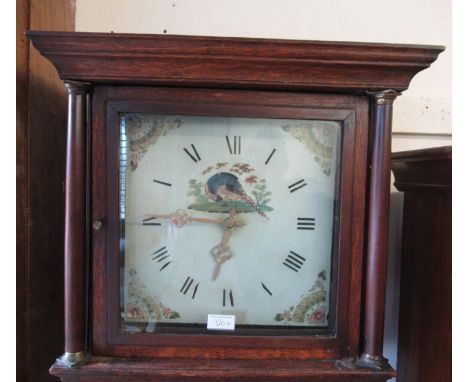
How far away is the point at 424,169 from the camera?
2.20 feet

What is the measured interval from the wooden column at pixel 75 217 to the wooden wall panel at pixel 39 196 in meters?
0.15

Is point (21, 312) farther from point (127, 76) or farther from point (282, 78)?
point (282, 78)

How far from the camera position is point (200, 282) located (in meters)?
0.59

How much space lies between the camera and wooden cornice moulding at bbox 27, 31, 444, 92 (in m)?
0.50

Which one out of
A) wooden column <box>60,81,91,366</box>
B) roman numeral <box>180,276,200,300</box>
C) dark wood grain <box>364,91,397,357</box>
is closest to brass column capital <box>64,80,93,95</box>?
wooden column <box>60,81,91,366</box>

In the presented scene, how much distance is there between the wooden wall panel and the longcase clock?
6.1 inches

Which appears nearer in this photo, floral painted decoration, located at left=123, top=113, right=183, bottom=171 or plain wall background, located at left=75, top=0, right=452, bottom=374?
floral painted decoration, located at left=123, top=113, right=183, bottom=171

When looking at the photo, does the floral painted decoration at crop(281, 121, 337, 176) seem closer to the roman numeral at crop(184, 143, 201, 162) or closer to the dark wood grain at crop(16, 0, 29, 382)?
the roman numeral at crop(184, 143, 201, 162)

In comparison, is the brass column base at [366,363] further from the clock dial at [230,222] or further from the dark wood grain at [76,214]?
the dark wood grain at [76,214]

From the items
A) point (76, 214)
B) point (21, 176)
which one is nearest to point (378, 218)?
point (76, 214)

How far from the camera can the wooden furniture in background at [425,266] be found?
0.62 meters

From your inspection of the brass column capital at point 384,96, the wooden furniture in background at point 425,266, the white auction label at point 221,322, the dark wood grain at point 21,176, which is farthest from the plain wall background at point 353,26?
the white auction label at point 221,322

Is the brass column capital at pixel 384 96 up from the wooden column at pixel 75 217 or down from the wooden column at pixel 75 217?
up

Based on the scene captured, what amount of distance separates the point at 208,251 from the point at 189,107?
0.23 meters
